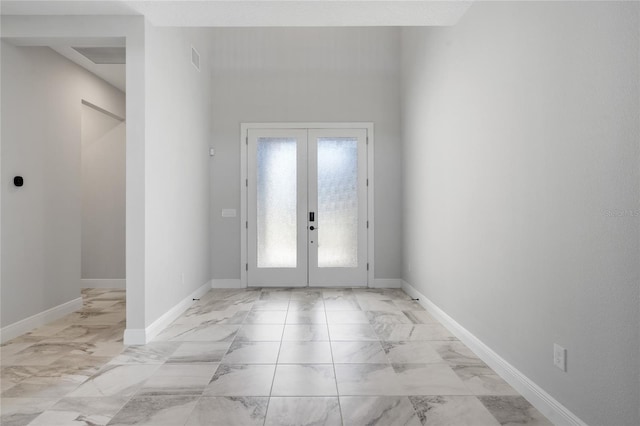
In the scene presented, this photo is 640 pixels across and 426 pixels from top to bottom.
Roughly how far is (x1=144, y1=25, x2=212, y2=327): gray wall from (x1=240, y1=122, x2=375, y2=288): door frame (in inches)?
19.9

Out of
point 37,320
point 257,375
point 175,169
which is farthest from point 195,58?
point 257,375

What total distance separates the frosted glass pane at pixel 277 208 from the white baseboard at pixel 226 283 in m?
0.40

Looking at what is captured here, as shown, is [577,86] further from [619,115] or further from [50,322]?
[50,322]

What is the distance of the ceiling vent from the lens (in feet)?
13.3

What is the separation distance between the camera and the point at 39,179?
373cm

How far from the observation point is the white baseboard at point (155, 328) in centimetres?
320

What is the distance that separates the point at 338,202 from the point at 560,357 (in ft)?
12.8

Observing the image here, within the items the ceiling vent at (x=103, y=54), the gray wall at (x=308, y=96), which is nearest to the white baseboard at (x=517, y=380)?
the gray wall at (x=308, y=96)

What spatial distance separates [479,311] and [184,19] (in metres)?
3.53

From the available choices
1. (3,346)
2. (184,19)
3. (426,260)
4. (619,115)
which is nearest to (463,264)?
(426,260)

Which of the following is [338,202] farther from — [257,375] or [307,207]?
[257,375]

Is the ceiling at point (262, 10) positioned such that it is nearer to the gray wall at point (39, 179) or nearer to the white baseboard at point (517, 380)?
the gray wall at point (39, 179)

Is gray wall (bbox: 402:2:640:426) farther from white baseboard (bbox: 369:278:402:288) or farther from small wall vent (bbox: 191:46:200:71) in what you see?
small wall vent (bbox: 191:46:200:71)

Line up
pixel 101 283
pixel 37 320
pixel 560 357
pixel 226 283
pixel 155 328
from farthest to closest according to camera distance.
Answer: pixel 101 283, pixel 226 283, pixel 37 320, pixel 155 328, pixel 560 357
